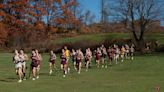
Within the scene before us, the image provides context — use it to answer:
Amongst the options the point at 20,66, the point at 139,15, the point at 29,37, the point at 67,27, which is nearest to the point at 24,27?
the point at 29,37

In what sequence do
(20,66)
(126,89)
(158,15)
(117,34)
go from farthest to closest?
(117,34)
(158,15)
(20,66)
(126,89)

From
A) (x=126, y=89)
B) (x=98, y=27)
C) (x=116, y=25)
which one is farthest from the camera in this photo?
(x=98, y=27)

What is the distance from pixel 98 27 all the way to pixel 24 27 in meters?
31.5

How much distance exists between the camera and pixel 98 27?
409ft

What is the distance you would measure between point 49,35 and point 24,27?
6.91 meters

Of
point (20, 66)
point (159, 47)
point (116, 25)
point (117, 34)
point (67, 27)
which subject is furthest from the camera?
point (67, 27)

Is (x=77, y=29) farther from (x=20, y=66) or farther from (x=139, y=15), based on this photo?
(x=20, y=66)

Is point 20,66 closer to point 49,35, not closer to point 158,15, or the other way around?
point 158,15

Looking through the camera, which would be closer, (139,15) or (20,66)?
(20,66)

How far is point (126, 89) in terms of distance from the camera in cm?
2414

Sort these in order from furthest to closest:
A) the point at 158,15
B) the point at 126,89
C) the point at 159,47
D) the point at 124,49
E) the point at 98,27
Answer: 1. the point at 98,27
2. the point at 158,15
3. the point at 159,47
4. the point at 124,49
5. the point at 126,89

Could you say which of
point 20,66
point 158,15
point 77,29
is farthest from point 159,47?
point 20,66

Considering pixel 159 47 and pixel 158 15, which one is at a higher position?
pixel 158 15

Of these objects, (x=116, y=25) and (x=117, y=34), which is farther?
(x=117, y=34)
